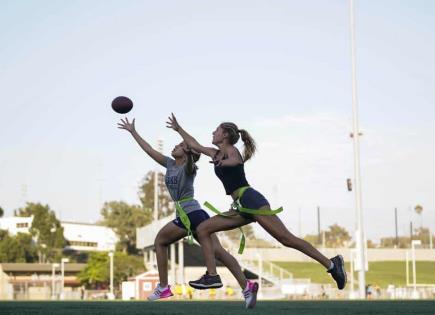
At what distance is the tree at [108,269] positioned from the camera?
77688mm

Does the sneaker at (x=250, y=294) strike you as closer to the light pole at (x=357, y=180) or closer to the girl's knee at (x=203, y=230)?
the girl's knee at (x=203, y=230)

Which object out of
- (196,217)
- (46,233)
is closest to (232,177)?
(196,217)

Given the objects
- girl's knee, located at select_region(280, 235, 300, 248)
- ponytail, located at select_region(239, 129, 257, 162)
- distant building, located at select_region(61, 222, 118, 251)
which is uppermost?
distant building, located at select_region(61, 222, 118, 251)

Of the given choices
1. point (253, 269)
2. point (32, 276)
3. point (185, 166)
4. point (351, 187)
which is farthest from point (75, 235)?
point (185, 166)

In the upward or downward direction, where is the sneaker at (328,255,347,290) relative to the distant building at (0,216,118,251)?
downward

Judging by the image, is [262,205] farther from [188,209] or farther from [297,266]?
[297,266]

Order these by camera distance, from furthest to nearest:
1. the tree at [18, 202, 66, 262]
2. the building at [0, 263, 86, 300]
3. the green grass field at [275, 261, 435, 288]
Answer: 1. the tree at [18, 202, 66, 262]
2. the building at [0, 263, 86, 300]
3. the green grass field at [275, 261, 435, 288]

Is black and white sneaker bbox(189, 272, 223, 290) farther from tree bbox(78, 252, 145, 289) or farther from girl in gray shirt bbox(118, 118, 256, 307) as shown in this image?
tree bbox(78, 252, 145, 289)

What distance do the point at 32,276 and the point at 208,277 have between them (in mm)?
86585

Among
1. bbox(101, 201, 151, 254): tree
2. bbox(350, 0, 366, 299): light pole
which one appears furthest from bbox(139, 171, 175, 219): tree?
bbox(350, 0, 366, 299): light pole

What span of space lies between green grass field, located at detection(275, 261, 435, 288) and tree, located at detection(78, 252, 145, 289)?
16439mm

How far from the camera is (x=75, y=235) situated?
13288cm

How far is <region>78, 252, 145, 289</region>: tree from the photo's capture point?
77.7 metres

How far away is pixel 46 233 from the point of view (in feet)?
338
